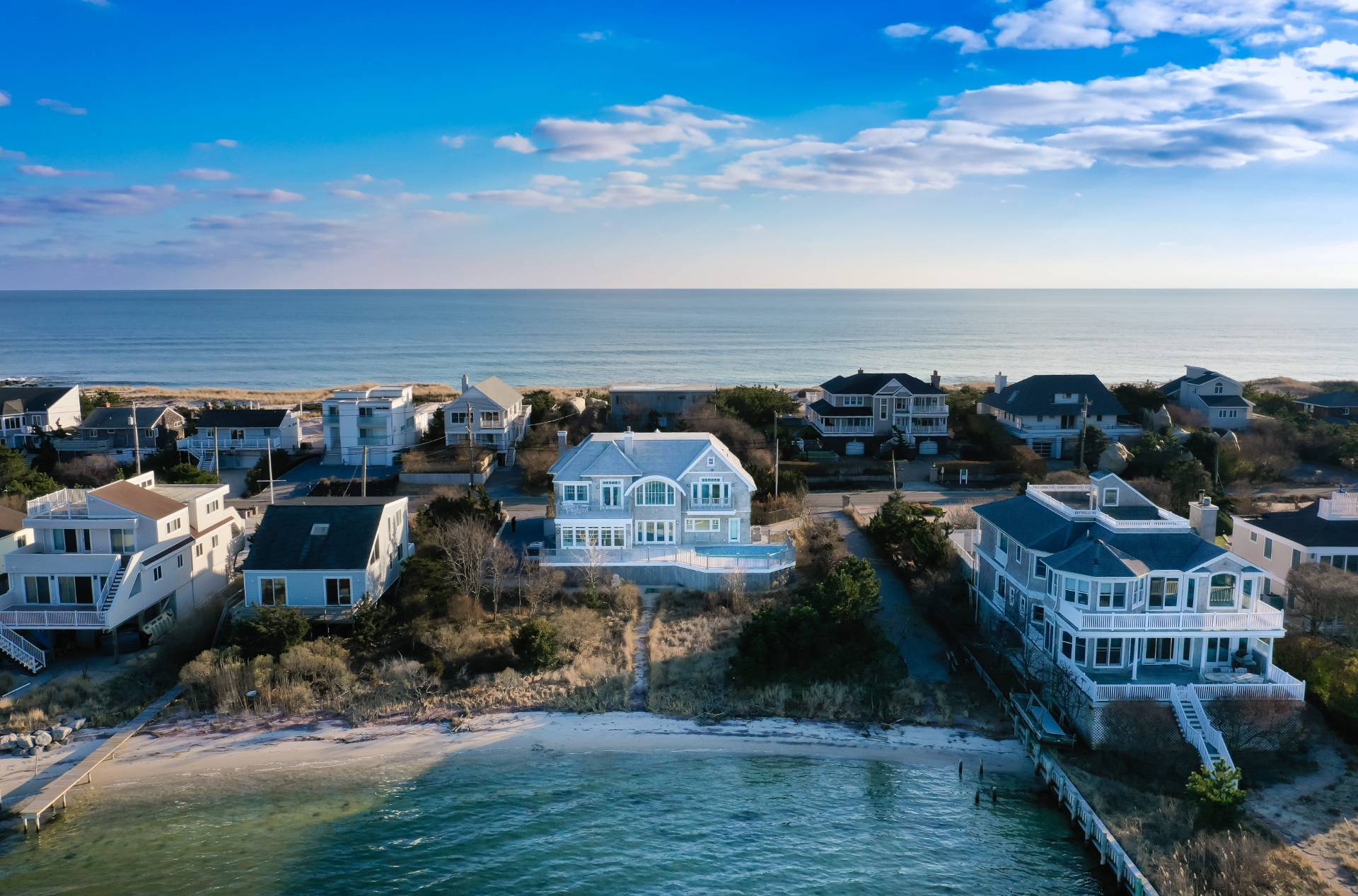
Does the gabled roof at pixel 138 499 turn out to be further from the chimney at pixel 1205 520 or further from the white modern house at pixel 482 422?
the chimney at pixel 1205 520

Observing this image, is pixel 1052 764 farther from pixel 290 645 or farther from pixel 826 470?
pixel 826 470

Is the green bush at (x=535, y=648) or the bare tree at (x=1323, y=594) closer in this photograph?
the bare tree at (x=1323, y=594)

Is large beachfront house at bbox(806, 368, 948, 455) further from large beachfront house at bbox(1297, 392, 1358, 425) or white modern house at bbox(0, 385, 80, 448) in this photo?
white modern house at bbox(0, 385, 80, 448)

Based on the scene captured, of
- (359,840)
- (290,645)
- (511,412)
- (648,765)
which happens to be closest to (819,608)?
(648,765)

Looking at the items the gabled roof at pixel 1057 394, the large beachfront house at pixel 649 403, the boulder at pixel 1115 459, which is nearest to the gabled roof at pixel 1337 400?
the gabled roof at pixel 1057 394

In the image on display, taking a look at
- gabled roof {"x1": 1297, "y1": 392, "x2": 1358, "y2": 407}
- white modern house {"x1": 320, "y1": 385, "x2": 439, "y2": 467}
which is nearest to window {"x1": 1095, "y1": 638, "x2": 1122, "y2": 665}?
white modern house {"x1": 320, "y1": 385, "x2": 439, "y2": 467}

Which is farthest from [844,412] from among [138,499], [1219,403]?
[138,499]
